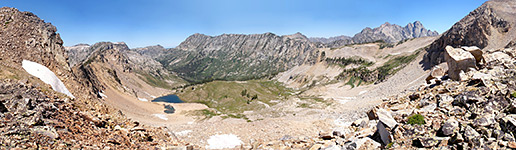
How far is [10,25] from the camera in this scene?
39.1 metres

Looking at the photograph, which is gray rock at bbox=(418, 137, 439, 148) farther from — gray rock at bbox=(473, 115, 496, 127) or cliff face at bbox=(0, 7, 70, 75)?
cliff face at bbox=(0, 7, 70, 75)

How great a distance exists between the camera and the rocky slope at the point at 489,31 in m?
73.7

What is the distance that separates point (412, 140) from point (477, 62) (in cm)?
1542

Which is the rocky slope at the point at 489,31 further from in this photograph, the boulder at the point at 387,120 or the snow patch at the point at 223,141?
the snow patch at the point at 223,141

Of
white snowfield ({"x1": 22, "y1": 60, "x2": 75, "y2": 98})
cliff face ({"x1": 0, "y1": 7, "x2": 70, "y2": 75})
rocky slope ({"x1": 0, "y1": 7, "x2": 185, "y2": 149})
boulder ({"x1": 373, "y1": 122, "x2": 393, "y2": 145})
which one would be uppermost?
cliff face ({"x1": 0, "y1": 7, "x2": 70, "y2": 75})

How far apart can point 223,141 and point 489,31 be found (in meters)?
97.4

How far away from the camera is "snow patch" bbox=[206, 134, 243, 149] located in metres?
30.4

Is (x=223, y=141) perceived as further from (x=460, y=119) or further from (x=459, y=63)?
(x=459, y=63)

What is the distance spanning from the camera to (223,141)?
3203 cm

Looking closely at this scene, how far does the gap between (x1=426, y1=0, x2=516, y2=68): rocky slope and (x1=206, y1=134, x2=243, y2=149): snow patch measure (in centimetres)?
8480

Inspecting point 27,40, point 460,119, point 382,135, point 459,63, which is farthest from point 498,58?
point 27,40

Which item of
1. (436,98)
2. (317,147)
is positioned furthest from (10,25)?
(436,98)

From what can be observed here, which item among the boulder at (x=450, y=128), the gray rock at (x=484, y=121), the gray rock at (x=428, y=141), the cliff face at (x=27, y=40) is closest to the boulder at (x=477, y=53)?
the gray rock at (x=484, y=121)

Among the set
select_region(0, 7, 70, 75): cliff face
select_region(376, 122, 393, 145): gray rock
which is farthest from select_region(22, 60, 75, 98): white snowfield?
select_region(376, 122, 393, 145): gray rock
